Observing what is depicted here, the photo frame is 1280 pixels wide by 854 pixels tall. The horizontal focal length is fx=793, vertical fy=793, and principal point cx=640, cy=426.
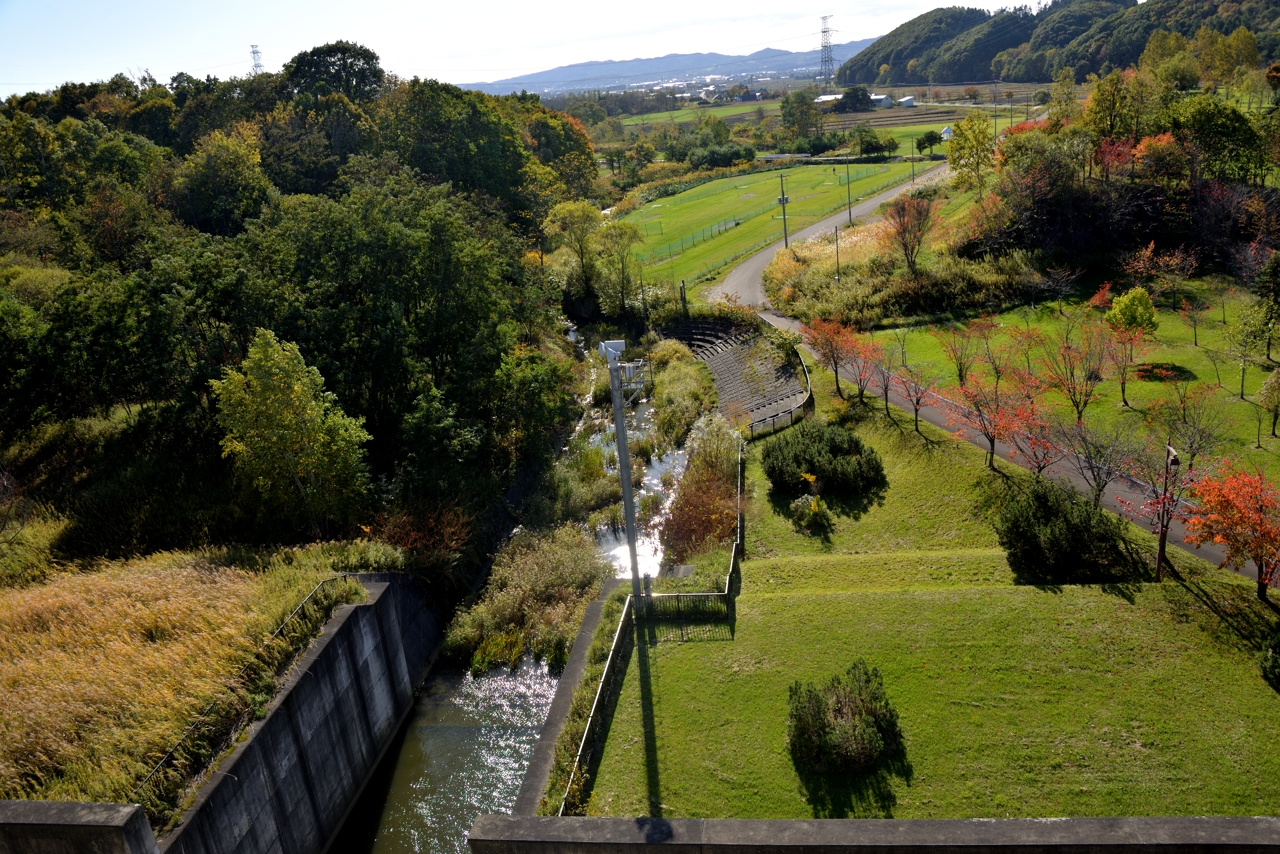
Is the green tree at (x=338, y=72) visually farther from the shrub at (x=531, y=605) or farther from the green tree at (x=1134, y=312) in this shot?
the green tree at (x=1134, y=312)

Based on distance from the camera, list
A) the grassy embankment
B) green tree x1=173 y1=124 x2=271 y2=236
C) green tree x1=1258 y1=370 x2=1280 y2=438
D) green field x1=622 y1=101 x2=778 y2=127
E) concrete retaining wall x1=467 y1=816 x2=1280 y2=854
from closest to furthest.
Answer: concrete retaining wall x1=467 y1=816 x2=1280 y2=854 → the grassy embankment → green tree x1=1258 y1=370 x2=1280 y2=438 → green tree x1=173 y1=124 x2=271 y2=236 → green field x1=622 y1=101 x2=778 y2=127

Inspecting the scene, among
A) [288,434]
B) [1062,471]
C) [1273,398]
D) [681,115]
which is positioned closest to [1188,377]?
[1273,398]

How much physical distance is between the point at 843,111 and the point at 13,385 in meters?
137

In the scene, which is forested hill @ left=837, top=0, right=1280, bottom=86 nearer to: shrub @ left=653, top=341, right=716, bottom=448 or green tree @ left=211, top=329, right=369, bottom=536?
shrub @ left=653, top=341, right=716, bottom=448

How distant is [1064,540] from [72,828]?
22403 mm

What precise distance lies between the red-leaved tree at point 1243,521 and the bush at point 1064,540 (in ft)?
9.56

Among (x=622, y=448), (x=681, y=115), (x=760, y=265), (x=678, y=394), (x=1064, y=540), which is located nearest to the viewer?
(x=622, y=448)

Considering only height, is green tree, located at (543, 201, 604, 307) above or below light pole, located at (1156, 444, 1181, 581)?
above

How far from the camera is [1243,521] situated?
1738cm

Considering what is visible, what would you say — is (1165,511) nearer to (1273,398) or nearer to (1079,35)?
(1273,398)

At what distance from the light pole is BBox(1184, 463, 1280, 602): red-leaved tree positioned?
0.96 metres

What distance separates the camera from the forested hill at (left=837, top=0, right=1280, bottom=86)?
10662 cm

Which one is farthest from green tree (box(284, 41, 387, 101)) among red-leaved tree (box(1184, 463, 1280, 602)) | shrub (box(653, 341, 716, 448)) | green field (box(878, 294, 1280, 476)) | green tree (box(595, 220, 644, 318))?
red-leaved tree (box(1184, 463, 1280, 602))

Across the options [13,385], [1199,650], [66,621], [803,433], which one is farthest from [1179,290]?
[13,385]
